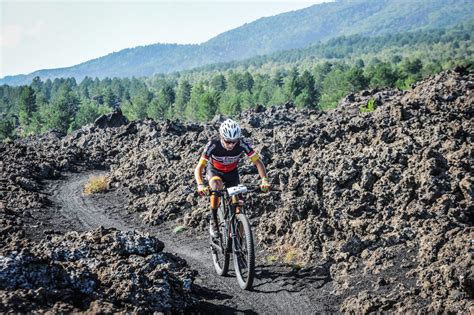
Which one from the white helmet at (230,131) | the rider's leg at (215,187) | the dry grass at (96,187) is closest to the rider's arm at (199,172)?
the rider's leg at (215,187)

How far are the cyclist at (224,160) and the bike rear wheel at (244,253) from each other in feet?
3.19

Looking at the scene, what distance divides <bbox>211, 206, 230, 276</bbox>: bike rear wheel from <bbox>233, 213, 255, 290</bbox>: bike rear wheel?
39cm

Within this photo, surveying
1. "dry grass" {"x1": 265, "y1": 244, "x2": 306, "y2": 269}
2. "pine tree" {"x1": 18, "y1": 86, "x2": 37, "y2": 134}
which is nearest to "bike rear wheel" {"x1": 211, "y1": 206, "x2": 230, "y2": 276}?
"dry grass" {"x1": 265, "y1": 244, "x2": 306, "y2": 269}

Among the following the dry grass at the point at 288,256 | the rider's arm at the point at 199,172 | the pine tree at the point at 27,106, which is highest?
the pine tree at the point at 27,106

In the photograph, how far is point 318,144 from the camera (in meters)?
16.8

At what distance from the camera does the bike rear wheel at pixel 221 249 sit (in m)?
10.6

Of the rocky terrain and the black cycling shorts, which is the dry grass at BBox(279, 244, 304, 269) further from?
the black cycling shorts

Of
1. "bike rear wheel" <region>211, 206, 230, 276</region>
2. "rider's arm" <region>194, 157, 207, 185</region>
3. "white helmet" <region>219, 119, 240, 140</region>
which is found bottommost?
"bike rear wheel" <region>211, 206, 230, 276</region>

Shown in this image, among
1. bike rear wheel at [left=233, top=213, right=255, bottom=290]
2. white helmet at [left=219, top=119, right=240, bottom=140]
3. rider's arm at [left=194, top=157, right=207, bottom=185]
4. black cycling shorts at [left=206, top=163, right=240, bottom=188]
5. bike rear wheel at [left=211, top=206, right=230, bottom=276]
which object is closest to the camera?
bike rear wheel at [left=233, top=213, right=255, bottom=290]

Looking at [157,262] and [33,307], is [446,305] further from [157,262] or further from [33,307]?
[33,307]

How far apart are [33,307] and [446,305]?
21.1 ft

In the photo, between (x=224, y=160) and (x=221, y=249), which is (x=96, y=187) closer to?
(x=221, y=249)

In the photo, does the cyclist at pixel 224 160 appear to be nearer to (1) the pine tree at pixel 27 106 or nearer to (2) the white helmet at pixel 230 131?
(2) the white helmet at pixel 230 131

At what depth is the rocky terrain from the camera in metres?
8.20
